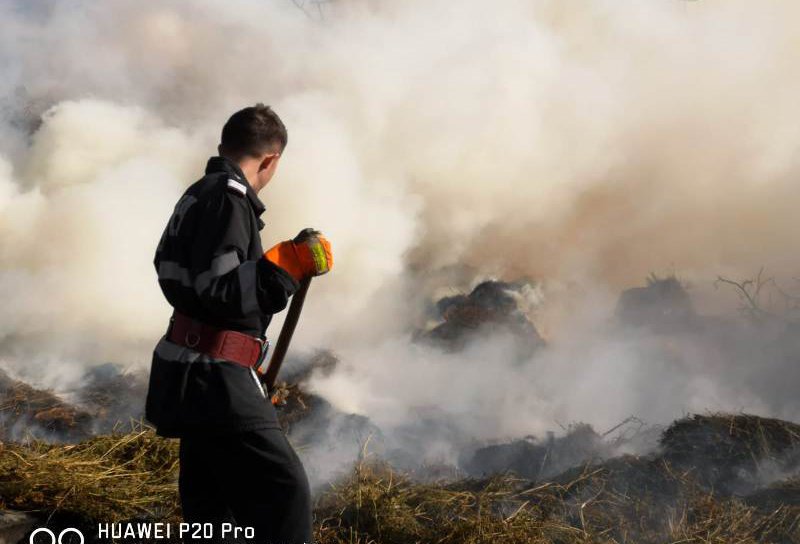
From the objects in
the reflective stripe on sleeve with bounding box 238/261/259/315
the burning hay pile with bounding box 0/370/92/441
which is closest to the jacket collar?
the reflective stripe on sleeve with bounding box 238/261/259/315

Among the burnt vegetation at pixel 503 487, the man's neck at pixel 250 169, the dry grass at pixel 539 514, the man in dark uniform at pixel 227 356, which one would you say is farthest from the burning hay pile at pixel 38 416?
the man's neck at pixel 250 169

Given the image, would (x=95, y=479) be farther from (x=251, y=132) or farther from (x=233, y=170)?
(x=251, y=132)

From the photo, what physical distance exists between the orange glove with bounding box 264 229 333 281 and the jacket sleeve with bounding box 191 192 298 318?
38 mm

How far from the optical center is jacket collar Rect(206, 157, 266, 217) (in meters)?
2.58

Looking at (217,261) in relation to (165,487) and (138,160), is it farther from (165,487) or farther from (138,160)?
(138,160)

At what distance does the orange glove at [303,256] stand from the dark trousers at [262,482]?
58cm

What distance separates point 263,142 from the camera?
2676 millimetres

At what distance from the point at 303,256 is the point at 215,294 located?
1.06 feet

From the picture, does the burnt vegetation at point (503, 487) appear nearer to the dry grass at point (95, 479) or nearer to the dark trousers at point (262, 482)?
the dry grass at point (95, 479)

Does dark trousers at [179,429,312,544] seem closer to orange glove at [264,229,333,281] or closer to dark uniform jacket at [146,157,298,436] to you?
dark uniform jacket at [146,157,298,436]

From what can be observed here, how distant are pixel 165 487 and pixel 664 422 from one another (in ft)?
16.6

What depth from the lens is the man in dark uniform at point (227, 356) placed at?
237 cm

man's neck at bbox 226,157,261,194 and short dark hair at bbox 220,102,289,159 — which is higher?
short dark hair at bbox 220,102,289,159

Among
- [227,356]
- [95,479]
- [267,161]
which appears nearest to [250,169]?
[267,161]
